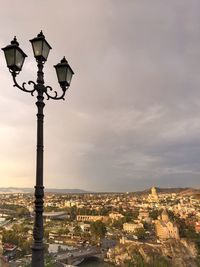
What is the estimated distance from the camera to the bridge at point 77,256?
1511 inches

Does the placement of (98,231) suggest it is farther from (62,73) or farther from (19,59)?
(19,59)

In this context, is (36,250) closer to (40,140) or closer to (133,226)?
(40,140)

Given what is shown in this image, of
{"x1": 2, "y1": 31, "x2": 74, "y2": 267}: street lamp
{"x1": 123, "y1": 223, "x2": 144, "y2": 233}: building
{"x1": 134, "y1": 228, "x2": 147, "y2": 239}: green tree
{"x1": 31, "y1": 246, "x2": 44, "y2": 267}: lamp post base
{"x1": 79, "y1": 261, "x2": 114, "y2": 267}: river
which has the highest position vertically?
{"x1": 2, "y1": 31, "x2": 74, "y2": 267}: street lamp

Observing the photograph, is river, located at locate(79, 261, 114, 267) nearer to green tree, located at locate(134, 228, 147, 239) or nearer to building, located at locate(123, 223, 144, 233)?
green tree, located at locate(134, 228, 147, 239)

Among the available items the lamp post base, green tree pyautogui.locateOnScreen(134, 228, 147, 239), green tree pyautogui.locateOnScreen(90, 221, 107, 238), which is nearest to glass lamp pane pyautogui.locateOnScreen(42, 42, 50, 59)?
the lamp post base

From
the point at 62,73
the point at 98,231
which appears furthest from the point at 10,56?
the point at 98,231

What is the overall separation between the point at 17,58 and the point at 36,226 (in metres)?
1.49

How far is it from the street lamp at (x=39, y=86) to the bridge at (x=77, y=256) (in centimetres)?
3670

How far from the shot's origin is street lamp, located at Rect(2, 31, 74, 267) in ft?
10.1

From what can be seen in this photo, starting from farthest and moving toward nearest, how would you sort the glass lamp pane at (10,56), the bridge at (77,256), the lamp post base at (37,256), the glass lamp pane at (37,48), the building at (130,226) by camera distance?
the building at (130,226) → the bridge at (77,256) → the glass lamp pane at (37,48) → the glass lamp pane at (10,56) → the lamp post base at (37,256)

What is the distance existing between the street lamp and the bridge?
36699 mm

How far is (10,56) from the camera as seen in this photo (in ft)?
10.6

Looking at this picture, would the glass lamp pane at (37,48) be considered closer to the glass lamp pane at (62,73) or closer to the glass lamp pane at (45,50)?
the glass lamp pane at (45,50)

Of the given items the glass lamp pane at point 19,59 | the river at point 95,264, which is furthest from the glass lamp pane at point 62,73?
the river at point 95,264
